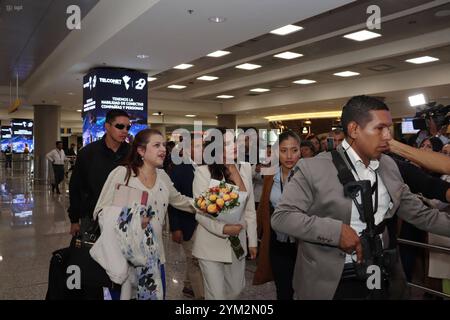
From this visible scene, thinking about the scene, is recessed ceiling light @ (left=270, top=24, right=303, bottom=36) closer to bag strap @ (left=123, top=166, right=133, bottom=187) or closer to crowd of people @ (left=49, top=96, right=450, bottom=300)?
crowd of people @ (left=49, top=96, right=450, bottom=300)

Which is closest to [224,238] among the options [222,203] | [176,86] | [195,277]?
[222,203]

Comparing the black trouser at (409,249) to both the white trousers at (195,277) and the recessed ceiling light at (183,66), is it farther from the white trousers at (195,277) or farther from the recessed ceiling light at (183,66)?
the recessed ceiling light at (183,66)

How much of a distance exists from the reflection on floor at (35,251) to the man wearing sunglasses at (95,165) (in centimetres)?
112

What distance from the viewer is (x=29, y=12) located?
7.47m

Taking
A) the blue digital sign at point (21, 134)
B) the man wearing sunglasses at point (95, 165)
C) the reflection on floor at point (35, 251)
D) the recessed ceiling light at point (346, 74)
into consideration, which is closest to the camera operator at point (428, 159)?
the man wearing sunglasses at point (95, 165)

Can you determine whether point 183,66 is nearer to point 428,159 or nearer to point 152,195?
point 152,195

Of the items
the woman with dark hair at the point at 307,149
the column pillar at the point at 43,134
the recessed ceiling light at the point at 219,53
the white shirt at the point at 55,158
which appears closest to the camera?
the woman with dark hair at the point at 307,149

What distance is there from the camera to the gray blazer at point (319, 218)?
5.46ft

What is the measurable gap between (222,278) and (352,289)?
1.47m

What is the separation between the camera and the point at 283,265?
3.20m

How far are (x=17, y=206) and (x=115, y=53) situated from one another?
4994 millimetres

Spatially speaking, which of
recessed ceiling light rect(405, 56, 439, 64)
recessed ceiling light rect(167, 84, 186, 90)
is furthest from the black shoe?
recessed ceiling light rect(167, 84, 186, 90)

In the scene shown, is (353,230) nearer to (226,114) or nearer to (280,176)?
(280,176)

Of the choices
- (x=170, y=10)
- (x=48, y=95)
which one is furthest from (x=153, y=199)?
(x=48, y=95)
